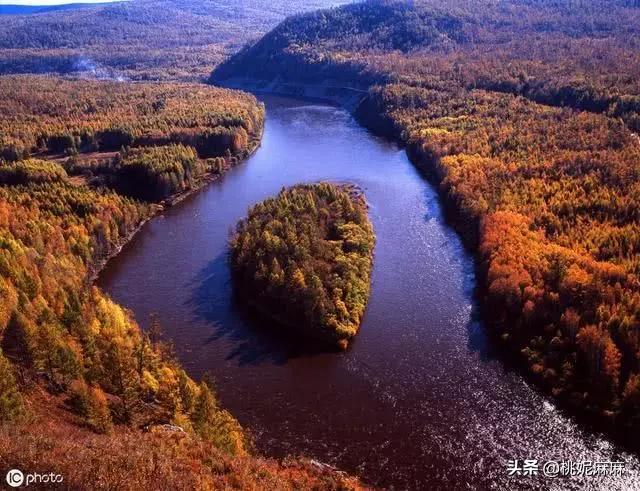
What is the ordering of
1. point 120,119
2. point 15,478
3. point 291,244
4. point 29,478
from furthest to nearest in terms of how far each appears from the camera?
point 120,119, point 291,244, point 29,478, point 15,478

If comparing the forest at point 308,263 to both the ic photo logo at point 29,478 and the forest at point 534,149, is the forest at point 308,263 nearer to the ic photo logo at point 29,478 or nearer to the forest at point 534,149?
the forest at point 534,149

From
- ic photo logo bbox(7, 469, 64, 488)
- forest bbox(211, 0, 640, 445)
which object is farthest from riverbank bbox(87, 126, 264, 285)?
ic photo logo bbox(7, 469, 64, 488)

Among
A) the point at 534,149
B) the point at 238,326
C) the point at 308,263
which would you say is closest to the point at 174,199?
the point at 308,263

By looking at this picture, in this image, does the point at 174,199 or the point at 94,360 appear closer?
the point at 94,360

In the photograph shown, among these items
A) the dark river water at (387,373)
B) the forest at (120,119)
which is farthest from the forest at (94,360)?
the forest at (120,119)

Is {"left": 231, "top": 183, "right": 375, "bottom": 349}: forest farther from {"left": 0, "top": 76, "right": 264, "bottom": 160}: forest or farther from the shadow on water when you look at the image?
{"left": 0, "top": 76, "right": 264, "bottom": 160}: forest

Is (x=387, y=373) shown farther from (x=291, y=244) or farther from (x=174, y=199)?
(x=174, y=199)

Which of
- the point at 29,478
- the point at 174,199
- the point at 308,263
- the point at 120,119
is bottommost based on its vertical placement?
the point at 174,199
